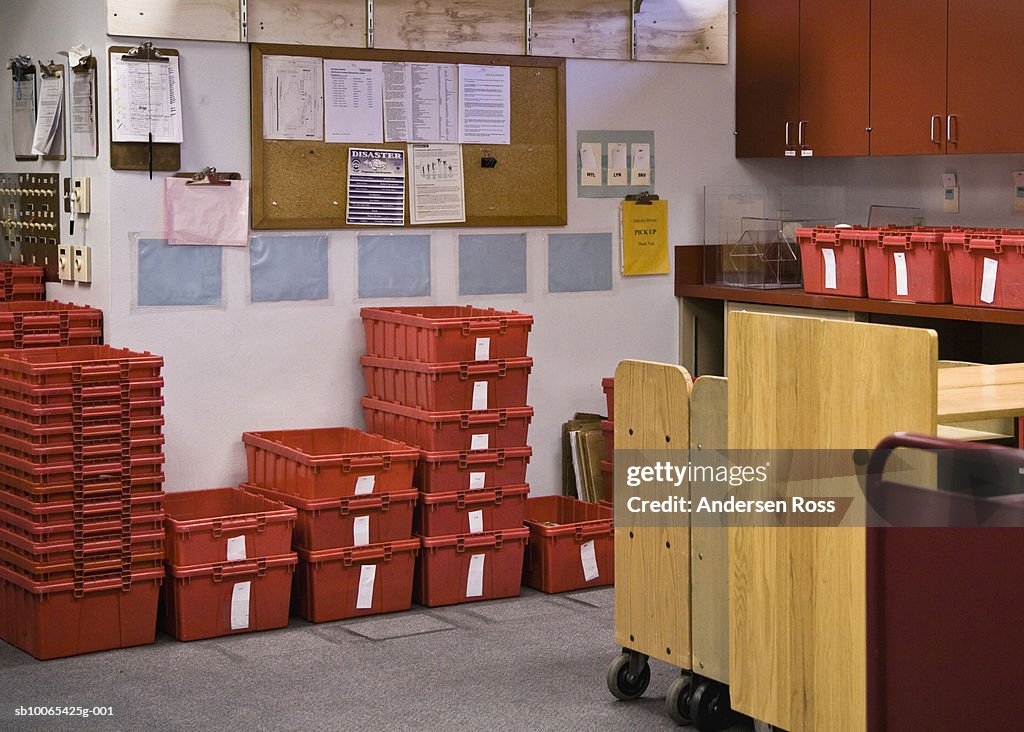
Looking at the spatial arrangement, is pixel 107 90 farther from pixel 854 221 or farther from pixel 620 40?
pixel 854 221

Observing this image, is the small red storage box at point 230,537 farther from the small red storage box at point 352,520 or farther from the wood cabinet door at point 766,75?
the wood cabinet door at point 766,75

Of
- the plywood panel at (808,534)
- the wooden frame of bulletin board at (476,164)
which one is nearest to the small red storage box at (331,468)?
the wooden frame of bulletin board at (476,164)

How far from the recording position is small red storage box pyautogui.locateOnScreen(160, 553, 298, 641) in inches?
189

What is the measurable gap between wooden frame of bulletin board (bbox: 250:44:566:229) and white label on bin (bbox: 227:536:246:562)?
133cm

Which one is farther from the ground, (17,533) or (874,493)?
(874,493)

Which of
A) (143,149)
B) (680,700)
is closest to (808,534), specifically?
(680,700)

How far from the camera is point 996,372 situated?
12.3 feet

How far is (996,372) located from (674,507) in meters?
0.95

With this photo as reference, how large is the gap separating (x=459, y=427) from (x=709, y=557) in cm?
167

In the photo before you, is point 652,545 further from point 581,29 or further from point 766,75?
point 766,75

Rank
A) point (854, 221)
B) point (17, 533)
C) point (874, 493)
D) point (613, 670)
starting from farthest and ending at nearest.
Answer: point (854, 221), point (17, 533), point (613, 670), point (874, 493)

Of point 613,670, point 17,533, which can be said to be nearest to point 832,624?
point 613,670

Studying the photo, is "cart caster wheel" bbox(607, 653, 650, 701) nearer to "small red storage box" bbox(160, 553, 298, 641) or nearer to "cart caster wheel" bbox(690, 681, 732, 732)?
"cart caster wheel" bbox(690, 681, 732, 732)

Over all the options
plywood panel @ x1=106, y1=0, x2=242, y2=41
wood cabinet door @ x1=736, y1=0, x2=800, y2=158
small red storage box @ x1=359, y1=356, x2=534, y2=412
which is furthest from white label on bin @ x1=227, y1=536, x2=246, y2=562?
wood cabinet door @ x1=736, y1=0, x2=800, y2=158
